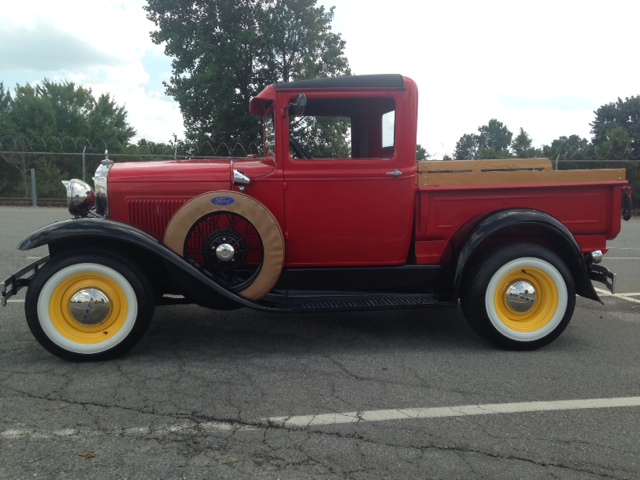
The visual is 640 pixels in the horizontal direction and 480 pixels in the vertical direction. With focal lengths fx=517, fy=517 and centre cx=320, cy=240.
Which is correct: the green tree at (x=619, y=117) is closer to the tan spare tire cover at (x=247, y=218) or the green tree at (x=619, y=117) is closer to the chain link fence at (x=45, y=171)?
the chain link fence at (x=45, y=171)

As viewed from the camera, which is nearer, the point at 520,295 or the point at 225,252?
the point at 225,252

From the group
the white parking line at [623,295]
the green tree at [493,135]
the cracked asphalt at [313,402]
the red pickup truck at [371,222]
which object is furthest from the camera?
the green tree at [493,135]

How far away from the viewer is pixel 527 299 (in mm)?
3930

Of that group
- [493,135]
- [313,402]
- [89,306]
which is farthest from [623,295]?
[493,135]

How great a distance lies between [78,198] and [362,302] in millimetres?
2288

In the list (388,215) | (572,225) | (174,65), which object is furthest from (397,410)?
(174,65)

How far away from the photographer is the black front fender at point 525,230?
3818mm

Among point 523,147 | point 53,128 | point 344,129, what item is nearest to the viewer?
point 344,129

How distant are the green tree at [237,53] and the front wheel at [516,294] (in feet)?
54.1

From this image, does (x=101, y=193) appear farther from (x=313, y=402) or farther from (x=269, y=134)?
(x=313, y=402)

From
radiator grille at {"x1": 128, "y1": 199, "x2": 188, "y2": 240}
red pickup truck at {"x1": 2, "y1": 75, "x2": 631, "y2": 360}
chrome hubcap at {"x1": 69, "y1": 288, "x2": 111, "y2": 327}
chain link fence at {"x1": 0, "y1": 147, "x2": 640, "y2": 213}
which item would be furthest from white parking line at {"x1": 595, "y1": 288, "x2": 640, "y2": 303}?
chain link fence at {"x1": 0, "y1": 147, "x2": 640, "y2": 213}

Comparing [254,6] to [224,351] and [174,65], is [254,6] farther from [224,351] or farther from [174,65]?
[224,351]

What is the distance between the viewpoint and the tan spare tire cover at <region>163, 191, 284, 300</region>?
145 inches

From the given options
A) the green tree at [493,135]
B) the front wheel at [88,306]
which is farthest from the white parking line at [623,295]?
the green tree at [493,135]
